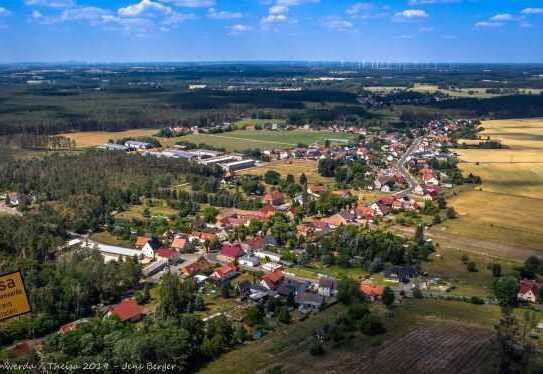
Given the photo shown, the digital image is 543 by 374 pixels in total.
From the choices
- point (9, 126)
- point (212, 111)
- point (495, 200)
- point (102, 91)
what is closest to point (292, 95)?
point (212, 111)

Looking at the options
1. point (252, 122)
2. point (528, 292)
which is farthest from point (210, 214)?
point (252, 122)

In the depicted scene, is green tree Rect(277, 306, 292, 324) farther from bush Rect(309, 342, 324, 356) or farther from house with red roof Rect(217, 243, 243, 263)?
house with red roof Rect(217, 243, 243, 263)

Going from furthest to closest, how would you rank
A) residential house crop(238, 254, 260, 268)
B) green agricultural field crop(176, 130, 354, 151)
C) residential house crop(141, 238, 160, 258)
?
1. green agricultural field crop(176, 130, 354, 151)
2. residential house crop(141, 238, 160, 258)
3. residential house crop(238, 254, 260, 268)

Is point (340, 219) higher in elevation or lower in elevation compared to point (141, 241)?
higher

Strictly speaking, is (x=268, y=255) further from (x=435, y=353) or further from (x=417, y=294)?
(x=435, y=353)

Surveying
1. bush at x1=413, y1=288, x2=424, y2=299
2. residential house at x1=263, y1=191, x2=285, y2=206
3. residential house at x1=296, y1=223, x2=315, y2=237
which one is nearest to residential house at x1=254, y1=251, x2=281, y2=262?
residential house at x1=296, y1=223, x2=315, y2=237

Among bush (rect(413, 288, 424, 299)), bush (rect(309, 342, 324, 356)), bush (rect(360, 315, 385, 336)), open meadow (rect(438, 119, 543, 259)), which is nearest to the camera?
bush (rect(309, 342, 324, 356))

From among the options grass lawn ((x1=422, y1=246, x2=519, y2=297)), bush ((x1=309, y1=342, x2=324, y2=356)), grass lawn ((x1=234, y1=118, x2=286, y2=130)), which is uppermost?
grass lawn ((x1=234, y1=118, x2=286, y2=130))
